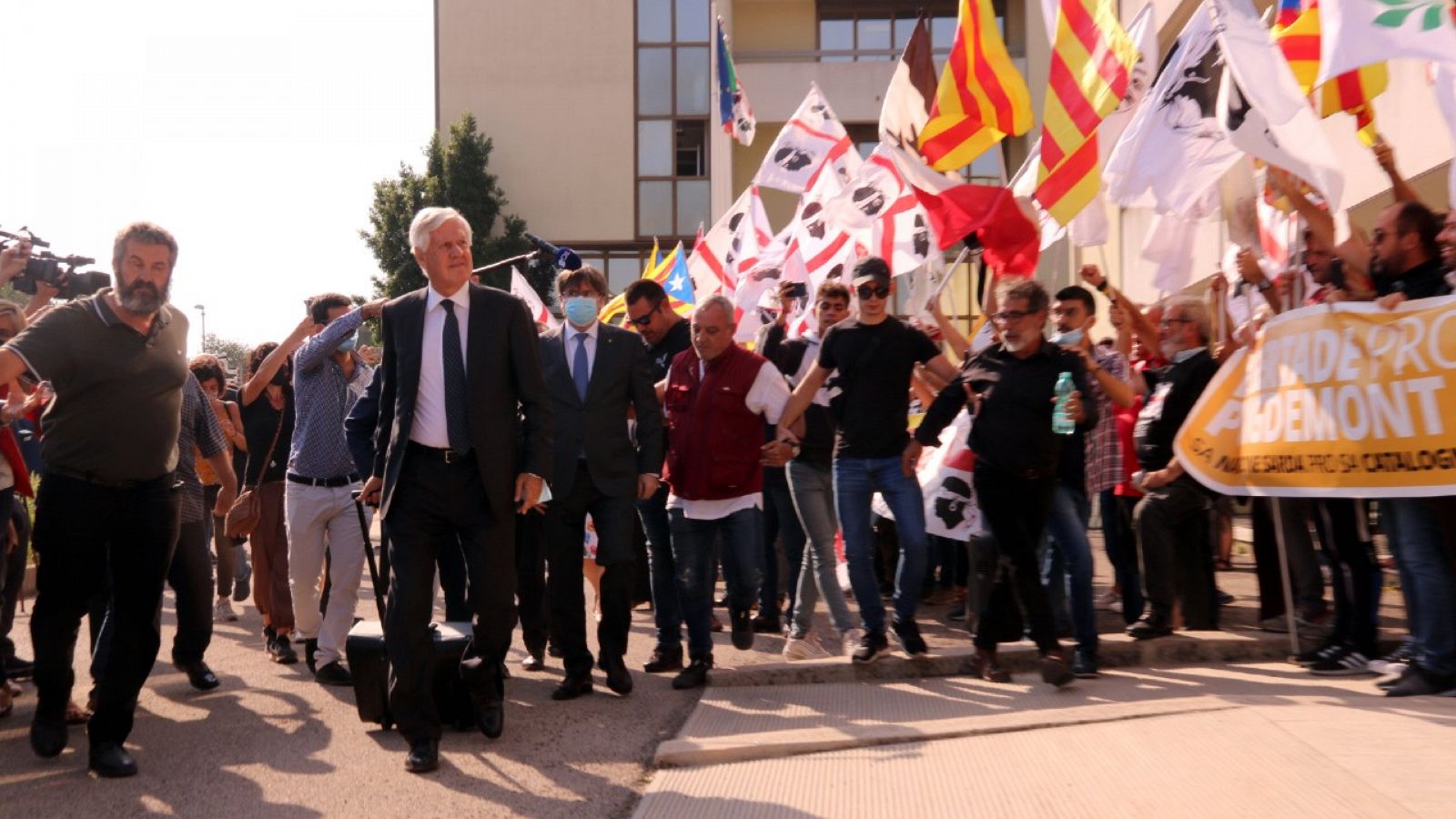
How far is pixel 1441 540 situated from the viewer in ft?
19.8

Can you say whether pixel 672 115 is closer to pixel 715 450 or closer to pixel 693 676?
pixel 715 450

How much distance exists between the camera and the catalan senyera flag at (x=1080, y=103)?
892 centimetres

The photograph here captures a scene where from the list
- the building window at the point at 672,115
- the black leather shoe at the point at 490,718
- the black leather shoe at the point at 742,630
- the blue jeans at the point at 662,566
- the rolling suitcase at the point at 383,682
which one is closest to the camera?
the black leather shoe at the point at 490,718

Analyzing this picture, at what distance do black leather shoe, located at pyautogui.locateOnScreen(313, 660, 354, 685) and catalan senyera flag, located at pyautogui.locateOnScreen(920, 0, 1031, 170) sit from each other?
5.69m

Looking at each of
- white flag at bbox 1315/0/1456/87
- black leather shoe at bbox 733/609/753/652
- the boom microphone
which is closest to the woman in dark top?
the boom microphone

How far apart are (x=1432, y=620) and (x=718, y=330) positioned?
11.6 ft

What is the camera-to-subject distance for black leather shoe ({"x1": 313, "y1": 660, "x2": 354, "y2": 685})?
7426mm

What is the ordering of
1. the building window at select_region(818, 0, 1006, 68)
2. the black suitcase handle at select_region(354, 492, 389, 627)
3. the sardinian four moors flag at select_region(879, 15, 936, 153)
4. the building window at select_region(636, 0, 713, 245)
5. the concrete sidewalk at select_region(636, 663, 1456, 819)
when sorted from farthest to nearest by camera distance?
the building window at select_region(636, 0, 713, 245) < the building window at select_region(818, 0, 1006, 68) < the sardinian four moors flag at select_region(879, 15, 936, 153) < the black suitcase handle at select_region(354, 492, 389, 627) < the concrete sidewalk at select_region(636, 663, 1456, 819)

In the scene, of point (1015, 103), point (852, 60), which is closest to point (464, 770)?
point (1015, 103)

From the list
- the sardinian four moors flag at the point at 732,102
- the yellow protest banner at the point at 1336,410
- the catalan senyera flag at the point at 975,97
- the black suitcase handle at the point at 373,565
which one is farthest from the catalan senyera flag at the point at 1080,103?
the sardinian four moors flag at the point at 732,102

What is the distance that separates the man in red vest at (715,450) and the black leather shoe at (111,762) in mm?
2808

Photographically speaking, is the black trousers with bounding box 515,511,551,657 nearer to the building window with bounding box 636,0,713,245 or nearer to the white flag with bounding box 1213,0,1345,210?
the white flag with bounding box 1213,0,1345,210

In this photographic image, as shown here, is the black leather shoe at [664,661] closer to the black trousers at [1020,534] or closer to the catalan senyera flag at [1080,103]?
the black trousers at [1020,534]

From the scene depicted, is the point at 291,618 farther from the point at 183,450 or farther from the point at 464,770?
the point at 464,770
